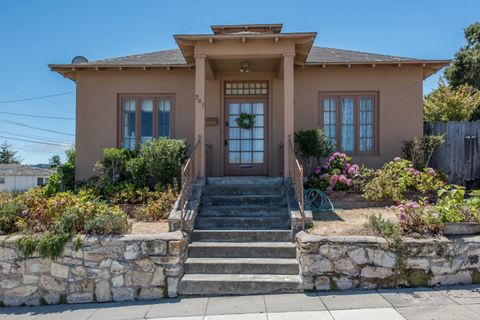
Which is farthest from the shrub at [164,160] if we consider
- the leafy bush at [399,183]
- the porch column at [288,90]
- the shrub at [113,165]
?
the leafy bush at [399,183]

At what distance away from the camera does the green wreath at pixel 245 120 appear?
29.8 ft

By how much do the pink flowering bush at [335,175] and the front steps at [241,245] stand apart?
1.16m

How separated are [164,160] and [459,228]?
17.6 feet

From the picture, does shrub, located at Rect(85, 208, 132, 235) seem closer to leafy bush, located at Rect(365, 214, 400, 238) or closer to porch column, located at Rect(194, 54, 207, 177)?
porch column, located at Rect(194, 54, 207, 177)

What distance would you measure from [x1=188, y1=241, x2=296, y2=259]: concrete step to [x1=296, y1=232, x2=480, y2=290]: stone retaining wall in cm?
56

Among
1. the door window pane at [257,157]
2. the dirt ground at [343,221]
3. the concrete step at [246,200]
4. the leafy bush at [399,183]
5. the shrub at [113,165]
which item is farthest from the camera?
the door window pane at [257,157]

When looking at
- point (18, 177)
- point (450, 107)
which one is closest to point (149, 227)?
point (450, 107)

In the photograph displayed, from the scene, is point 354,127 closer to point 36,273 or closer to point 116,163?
point 116,163

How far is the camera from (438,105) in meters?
11.3

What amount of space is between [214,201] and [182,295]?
7.24ft

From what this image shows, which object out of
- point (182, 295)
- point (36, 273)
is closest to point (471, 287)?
point (182, 295)

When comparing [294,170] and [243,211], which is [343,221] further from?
[243,211]

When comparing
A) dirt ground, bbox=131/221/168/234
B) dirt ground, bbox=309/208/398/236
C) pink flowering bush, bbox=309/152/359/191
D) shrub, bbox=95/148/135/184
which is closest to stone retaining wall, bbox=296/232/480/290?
dirt ground, bbox=309/208/398/236

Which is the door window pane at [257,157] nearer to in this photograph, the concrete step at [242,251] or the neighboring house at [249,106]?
the neighboring house at [249,106]
